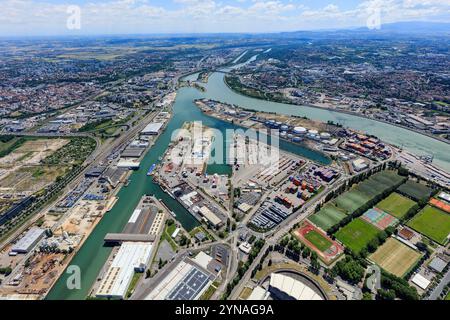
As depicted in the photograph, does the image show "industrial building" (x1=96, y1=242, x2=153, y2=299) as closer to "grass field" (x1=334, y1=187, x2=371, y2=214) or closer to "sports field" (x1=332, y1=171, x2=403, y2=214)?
"grass field" (x1=334, y1=187, x2=371, y2=214)

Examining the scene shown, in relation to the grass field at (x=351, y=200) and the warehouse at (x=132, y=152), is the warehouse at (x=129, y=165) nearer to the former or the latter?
the warehouse at (x=132, y=152)

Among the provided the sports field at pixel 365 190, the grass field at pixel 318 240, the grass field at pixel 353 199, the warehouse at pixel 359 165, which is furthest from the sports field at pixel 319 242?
the warehouse at pixel 359 165

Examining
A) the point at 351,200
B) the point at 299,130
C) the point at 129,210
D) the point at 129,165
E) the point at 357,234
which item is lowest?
the point at 357,234

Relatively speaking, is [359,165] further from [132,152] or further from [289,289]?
[132,152]

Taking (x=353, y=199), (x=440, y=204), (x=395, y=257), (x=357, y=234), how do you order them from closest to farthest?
1. (x=395, y=257)
2. (x=357, y=234)
3. (x=440, y=204)
4. (x=353, y=199)

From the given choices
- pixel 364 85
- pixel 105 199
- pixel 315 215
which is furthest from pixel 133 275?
pixel 364 85

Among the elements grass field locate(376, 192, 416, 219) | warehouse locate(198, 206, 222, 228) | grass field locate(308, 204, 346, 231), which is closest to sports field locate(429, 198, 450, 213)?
grass field locate(376, 192, 416, 219)

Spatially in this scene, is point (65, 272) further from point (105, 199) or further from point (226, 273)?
point (226, 273)

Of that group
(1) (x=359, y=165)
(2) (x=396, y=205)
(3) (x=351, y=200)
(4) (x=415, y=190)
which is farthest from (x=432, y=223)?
(1) (x=359, y=165)
